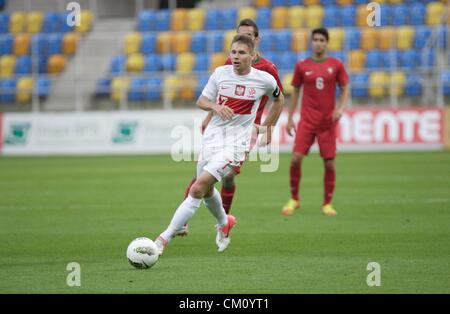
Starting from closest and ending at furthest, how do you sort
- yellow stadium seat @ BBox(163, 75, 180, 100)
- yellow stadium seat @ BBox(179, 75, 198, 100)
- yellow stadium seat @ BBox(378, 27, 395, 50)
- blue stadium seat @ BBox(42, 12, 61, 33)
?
1. yellow stadium seat @ BBox(163, 75, 180, 100)
2. yellow stadium seat @ BBox(179, 75, 198, 100)
3. yellow stadium seat @ BBox(378, 27, 395, 50)
4. blue stadium seat @ BBox(42, 12, 61, 33)

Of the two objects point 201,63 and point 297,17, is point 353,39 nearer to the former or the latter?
point 297,17

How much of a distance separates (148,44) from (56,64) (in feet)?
10.2

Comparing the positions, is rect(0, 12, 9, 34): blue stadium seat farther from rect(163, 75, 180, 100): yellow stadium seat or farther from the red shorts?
the red shorts

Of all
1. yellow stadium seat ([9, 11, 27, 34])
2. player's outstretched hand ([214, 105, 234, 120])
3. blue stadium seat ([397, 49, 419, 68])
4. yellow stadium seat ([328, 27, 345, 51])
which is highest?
yellow stadium seat ([9, 11, 27, 34])

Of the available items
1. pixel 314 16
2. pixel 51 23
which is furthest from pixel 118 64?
pixel 314 16

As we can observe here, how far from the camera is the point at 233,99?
919cm

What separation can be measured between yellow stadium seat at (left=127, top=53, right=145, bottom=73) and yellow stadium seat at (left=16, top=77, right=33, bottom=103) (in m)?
3.24

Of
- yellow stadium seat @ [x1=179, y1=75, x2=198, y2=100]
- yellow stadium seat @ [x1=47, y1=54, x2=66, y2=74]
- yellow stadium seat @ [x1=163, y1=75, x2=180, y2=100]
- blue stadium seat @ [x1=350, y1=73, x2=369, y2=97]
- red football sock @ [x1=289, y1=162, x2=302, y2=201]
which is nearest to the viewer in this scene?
red football sock @ [x1=289, y1=162, x2=302, y2=201]

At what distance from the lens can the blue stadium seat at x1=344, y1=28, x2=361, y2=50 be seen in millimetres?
27672

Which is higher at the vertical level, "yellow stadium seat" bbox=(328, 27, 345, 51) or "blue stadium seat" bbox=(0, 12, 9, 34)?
"blue stadium seat" bbox=(0, 12, 9, 34)

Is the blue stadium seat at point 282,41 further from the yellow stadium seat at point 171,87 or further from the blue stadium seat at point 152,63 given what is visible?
the blue stadium seat at point 152,63

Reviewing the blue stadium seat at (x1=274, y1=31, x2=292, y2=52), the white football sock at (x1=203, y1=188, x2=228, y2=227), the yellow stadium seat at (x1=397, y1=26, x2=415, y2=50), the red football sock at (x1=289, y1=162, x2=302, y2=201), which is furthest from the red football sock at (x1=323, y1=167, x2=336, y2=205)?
the blue stadium seat at (x1=274, y1=31, x2=292, y2=52)

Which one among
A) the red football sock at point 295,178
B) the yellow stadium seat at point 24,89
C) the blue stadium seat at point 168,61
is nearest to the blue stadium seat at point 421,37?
the blue stadium seat at point 168,61

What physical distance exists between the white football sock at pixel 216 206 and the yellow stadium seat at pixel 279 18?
2065 cm
